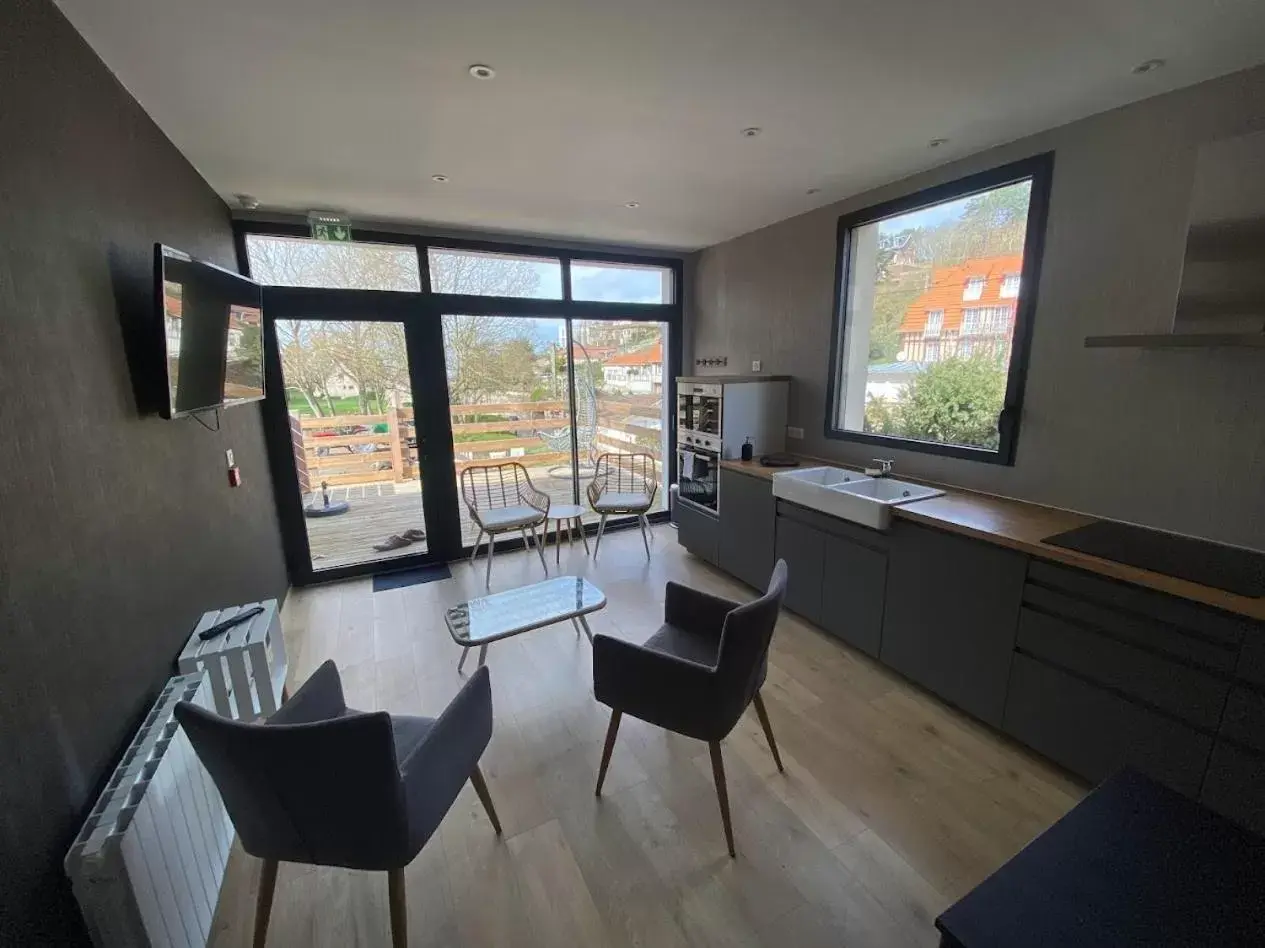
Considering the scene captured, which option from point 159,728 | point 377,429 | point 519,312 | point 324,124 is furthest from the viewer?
point 519,312

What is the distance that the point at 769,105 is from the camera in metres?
2.06

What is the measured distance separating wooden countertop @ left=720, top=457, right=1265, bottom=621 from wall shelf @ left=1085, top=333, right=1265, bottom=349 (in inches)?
30.5

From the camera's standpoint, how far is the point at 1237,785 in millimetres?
1560

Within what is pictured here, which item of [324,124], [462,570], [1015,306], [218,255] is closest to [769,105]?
[1015,306]

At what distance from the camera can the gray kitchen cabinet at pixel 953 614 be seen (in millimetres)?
2117

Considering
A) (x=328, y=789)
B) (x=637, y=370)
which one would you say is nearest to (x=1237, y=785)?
(x=328, y=789)

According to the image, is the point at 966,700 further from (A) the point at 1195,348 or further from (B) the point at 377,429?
(B) the point at 377,429

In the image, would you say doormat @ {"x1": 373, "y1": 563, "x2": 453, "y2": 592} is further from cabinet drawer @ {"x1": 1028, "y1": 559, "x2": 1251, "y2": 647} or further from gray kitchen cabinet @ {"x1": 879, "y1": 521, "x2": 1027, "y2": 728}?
cabinet drawer @ {"x1": 1028, "y1": 559, "x2": 1251, "y2": 647}

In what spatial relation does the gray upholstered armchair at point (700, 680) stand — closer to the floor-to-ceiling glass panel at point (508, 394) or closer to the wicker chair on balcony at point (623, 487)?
the wicker chair on balcony at point (623, 487)

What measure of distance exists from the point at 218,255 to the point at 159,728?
A: 2708mm

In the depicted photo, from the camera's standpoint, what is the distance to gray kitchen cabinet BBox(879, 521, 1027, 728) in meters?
2.12

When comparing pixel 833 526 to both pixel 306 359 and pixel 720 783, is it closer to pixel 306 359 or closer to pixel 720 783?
pixel 720 783

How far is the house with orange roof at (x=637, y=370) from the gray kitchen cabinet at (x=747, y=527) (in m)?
1.59

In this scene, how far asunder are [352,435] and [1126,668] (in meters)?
4.52
